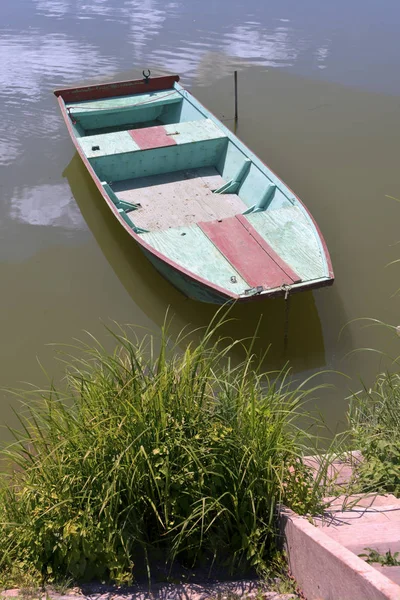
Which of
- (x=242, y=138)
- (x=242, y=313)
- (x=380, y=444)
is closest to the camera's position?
(x=380, y=444)

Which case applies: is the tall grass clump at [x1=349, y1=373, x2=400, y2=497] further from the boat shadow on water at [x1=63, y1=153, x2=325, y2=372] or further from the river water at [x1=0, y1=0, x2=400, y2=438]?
the boat shadow on water at [x1=63, y1=153, x2=325, y2=372]

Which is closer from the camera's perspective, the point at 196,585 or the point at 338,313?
the point at 196,585

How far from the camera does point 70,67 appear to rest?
13.2 m

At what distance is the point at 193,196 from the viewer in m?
8.32

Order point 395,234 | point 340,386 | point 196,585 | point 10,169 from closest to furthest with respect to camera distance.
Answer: point 196,585
point 340,386
point 395,234
point 10,169

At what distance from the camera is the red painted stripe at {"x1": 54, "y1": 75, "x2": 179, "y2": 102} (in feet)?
33.8

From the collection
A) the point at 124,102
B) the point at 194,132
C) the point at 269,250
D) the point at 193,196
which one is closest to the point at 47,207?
the point at 193,196

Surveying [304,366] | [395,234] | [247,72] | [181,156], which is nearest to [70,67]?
[247,72]

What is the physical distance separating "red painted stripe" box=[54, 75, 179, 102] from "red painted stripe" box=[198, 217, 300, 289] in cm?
446

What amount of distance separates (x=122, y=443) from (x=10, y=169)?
7.74 metres

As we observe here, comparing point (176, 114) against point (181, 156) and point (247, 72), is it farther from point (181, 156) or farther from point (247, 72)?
point (247, 72)

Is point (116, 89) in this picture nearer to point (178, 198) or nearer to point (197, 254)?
point (178, 198)

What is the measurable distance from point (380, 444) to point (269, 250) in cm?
346

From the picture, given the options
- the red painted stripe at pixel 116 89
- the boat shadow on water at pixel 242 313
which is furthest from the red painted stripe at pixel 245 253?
the red painted stripe at pixel 116 89
